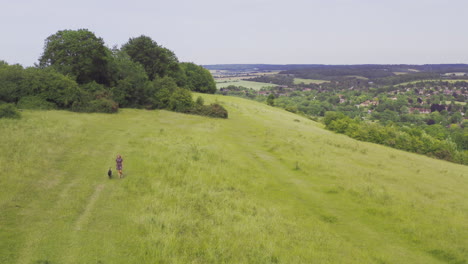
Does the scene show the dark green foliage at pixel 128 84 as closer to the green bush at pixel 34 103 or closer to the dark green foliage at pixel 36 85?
the dark green foliage at pixel 36 85

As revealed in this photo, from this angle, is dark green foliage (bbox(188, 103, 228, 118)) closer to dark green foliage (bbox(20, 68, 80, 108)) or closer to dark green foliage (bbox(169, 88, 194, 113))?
dark green foliage (bbox(169, 88, 194, 113))

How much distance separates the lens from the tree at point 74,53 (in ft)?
165

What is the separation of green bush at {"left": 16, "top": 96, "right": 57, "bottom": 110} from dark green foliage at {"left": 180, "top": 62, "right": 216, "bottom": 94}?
55.5m

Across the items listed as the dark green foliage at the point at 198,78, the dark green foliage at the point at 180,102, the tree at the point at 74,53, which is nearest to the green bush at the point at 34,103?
the tree at the point at 74,53

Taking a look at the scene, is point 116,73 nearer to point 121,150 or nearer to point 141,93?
point 141,93

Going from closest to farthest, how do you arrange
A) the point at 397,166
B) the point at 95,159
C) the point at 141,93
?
1. the point at 95,159
2. the point at 397,166
3. the point at 141,93

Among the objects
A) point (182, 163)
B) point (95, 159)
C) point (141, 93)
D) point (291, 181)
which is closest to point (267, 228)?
point (291, 181)

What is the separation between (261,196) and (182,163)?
849 centimetres

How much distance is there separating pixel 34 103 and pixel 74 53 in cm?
1445

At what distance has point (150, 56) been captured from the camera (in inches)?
3019

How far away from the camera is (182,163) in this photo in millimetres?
25375

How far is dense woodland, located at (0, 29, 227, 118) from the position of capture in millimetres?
42125

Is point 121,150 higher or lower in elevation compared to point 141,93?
lower

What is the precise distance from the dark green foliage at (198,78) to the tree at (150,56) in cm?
1675
